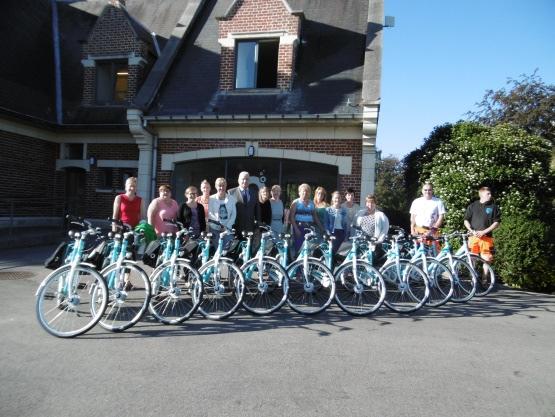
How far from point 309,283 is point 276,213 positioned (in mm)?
1806

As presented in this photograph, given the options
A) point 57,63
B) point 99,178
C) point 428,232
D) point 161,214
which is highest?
point 57,63

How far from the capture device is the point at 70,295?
4484 mm

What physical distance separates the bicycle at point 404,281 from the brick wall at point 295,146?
12.7ft

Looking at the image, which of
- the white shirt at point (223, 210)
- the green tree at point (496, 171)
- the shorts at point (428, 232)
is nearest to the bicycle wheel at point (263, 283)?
the white shirt at point (223, 210)

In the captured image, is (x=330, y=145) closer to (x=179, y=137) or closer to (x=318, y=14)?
(x=179, y=137)

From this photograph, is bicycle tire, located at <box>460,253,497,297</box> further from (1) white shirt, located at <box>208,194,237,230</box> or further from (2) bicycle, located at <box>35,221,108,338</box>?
(2) bicycle, located at <box>35,221,108,338</box>

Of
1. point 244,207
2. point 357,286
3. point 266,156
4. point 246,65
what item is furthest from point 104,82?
point 357,286

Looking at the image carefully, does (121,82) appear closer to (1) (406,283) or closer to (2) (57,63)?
(2) (57,63)

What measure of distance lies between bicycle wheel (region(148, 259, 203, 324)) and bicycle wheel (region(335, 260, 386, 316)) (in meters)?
1.89

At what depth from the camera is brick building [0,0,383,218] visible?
995 centimetres

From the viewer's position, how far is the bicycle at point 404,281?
5.63 meters

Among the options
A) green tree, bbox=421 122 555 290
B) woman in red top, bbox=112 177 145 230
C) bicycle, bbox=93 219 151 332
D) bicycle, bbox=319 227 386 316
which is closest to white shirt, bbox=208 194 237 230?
woman in red top, bbox=112 177 145 230

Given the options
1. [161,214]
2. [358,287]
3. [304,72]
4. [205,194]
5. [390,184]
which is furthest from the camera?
[390,184]

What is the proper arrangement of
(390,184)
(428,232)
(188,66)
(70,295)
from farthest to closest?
1. (390,184)
2. (188,66)
3. (428,232)
4. (70,295)
